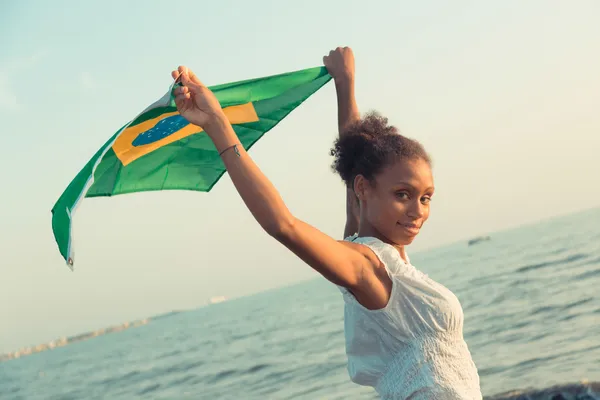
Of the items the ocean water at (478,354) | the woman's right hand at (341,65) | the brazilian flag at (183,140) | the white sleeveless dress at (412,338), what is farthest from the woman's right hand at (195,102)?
the ocean water at (478,354)

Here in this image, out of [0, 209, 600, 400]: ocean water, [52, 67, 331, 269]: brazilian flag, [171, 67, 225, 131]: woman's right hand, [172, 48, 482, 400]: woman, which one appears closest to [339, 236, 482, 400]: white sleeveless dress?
[172, 48, 482, 400]: woman

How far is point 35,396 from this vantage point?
3053cm

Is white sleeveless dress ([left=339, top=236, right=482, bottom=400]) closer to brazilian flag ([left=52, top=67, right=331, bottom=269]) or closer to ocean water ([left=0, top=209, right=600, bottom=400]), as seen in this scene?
brazilian flag ([left=52, top=67, right=331, bottom=269])

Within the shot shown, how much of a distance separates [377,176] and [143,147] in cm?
112

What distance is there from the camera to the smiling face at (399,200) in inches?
112

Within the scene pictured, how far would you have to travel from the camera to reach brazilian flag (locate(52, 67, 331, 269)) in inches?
127

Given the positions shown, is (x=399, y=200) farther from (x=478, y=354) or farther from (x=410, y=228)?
(x=478, y=354)

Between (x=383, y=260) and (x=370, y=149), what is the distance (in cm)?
48

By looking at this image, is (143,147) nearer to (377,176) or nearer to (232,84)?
(232,84)

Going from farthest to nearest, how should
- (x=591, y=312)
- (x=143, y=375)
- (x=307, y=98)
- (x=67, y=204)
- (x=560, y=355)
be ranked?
(x=143, y=375) → (x=591, y=312) → (x=560, y=355) → (x=307, y=98) → (x=67, y=204)

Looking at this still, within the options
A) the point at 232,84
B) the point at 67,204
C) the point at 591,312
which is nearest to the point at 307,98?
the point at 232,84

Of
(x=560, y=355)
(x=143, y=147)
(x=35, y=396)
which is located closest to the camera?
(x=143, y=147)

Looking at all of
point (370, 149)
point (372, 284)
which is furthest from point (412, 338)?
point (370, 149)

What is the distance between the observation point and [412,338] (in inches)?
108
